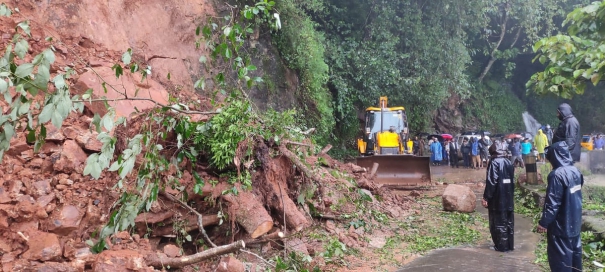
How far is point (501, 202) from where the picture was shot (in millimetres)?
6809

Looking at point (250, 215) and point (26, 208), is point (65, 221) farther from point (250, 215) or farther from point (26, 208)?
point (250, 215)

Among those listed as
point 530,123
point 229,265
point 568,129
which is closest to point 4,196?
point 229,265

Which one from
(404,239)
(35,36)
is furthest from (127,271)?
(404,239)

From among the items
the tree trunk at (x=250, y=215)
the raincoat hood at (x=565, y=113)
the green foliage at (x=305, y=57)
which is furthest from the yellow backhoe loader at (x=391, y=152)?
the tree trunk at (x=250, y=215)

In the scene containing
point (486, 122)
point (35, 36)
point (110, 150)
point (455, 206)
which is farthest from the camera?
point (486, 122)

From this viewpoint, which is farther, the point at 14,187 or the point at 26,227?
the point at 14,187

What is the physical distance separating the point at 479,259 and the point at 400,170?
6.95 metres

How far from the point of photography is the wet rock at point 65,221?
4449mm

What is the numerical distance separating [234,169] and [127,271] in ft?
6.29

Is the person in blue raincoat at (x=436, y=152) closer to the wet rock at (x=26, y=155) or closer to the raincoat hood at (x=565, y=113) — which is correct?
the raincoat hood at (x=565, y=113)

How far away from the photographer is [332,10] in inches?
800

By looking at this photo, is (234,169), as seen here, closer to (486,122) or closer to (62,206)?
(62,206)

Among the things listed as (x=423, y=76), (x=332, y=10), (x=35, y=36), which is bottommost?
(x=35, y=36)

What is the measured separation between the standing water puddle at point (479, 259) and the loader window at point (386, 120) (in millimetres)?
9110
